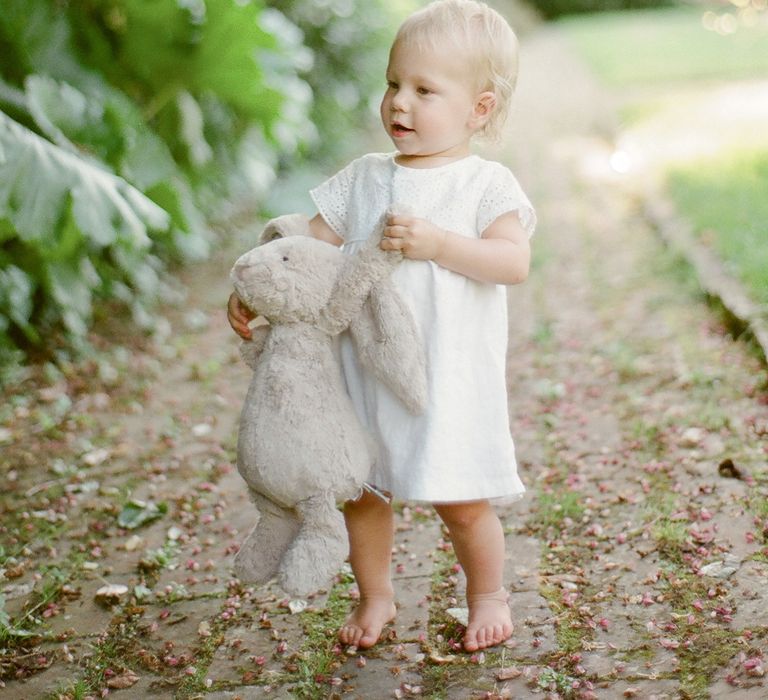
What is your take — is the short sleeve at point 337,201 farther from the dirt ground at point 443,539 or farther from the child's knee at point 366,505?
the dirt ground at point 443,539

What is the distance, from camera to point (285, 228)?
2.50 metres

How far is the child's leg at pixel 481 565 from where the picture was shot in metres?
2.51

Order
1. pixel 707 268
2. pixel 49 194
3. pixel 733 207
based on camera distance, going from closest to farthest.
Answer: pixel 49 194, pixel 707 268, pixel 733 207

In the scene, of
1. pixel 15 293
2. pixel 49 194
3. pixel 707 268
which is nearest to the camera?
pixel 49 194

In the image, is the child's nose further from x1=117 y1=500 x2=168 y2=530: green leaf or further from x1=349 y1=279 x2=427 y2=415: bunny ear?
x1=117 y1=500 x2=168 y2=530: green leaf

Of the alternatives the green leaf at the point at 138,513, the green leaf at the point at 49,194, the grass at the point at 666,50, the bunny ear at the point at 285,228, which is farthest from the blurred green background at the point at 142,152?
the grass at the point at 666,50

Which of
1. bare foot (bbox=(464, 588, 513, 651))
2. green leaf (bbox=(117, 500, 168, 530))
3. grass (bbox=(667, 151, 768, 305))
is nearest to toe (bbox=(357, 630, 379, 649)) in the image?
bare foot (bbox=(464, 588, 513, 651))

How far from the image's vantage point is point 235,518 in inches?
137

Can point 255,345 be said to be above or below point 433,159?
below

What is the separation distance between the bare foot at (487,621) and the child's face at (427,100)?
3.74 ft

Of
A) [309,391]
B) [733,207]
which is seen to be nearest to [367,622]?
[309,391]

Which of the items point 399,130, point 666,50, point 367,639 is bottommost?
point 367,639

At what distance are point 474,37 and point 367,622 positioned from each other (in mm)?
1482

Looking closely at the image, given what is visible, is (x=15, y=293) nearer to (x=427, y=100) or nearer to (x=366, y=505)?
(x=366, y=505)
